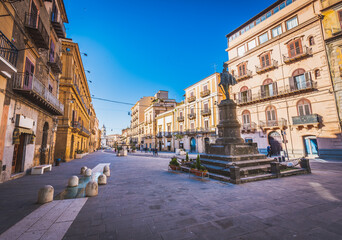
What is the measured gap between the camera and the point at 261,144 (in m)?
20.5

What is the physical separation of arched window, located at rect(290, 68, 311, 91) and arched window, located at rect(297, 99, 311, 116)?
60.1 inches

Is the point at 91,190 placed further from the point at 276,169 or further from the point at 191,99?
the point at 191,99

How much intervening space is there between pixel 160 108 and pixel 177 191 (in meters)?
41.1

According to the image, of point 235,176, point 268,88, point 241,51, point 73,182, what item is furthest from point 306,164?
point 241,51

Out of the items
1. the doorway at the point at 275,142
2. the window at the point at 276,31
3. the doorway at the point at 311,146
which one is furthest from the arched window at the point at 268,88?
the doorway at the point at 311,146

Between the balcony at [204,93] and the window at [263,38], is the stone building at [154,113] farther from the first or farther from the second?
the window at [263,38]

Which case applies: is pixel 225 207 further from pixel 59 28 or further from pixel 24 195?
pixel 59 28

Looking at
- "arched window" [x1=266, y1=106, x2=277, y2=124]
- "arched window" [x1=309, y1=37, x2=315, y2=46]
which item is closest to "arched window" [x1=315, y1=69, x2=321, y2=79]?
"arched window" [x1=309, y1=37, x2=315, y2=46]

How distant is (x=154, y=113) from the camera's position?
45.2 meters

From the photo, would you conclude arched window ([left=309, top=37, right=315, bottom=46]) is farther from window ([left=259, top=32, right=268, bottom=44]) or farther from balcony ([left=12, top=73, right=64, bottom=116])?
balcony ([left=12, top=73, right=64, bottom=116])

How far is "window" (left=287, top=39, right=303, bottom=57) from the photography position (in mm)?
17755

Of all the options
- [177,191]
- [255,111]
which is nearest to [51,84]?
[177,191]

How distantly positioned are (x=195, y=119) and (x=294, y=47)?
1868cm

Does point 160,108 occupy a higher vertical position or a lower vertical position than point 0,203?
higher
